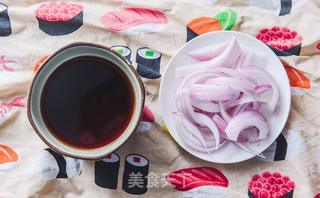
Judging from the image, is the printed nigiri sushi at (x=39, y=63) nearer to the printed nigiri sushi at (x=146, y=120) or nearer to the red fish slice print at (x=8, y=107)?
the red fish slice print at (x=8, y=107)

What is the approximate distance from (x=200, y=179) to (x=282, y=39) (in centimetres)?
26

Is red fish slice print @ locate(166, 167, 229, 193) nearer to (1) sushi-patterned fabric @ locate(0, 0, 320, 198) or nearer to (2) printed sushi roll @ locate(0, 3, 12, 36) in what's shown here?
(1) sushi-patterned fabric @ locate(0, 0, 320, 198)

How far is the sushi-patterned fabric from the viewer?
94 centimetres

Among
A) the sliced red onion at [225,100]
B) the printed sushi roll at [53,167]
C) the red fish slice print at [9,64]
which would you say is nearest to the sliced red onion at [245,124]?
the sliced red onion at [225,100]

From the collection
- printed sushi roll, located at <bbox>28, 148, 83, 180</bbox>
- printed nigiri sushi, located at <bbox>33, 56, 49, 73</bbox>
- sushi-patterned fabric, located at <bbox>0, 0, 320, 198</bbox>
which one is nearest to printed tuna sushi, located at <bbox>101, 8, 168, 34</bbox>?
sushi-patterned fabric, located at <bbox>0, 0, 320, 198</bbox>

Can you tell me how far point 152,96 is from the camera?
37.3 inches

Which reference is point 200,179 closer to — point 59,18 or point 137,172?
point 137,172

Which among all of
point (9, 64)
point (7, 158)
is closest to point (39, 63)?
A: point (9, 64)

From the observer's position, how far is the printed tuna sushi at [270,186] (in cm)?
94

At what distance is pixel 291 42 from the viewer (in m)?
0.96

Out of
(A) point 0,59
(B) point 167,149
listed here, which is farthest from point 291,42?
(A) point 0,59

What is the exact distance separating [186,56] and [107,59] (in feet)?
0.44

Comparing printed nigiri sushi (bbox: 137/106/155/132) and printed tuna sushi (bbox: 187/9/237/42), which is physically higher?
printed tuna sushi (bbox: 187/9/237/42)

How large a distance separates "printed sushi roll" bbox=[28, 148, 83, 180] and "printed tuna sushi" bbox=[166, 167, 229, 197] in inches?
5.9
